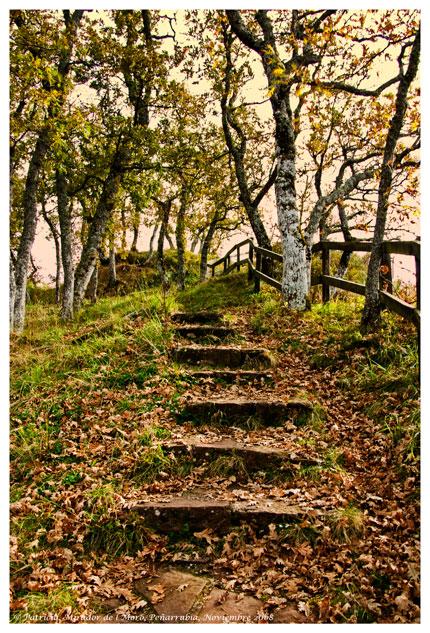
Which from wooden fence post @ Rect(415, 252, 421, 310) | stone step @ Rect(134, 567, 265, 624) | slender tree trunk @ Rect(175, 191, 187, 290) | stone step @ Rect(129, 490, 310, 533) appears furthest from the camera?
slender tree trunk @ Rect(175, 191, 187, 290)

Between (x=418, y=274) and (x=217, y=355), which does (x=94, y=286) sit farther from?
(x=418, y=274)

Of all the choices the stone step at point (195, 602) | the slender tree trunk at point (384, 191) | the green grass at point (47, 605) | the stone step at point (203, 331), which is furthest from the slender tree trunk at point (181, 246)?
the green grass at point (47, 605)

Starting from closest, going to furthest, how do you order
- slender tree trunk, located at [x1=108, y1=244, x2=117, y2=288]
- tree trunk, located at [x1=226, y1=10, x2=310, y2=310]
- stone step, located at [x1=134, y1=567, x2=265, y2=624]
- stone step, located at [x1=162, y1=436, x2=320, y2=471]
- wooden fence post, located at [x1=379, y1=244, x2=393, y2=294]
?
1. stone step, located at [x1=134, y1=567, x2=265, y2=624]
2. stone step, located at [x1=162, y1=436, x2=320, y2=471]
3. wooden fence post, located at [x1=379, y1=244, x2=393, y2=294]
4. tree trunk, located at [x1=226, y1=10, x2=310, y2=310]
5. slender tree trunk, located at [x1=108, y1=244, x2=117, y2=288]

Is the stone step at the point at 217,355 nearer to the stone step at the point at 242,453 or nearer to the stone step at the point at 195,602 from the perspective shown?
the stone step at the point at 242,453

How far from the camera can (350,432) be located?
6102mm

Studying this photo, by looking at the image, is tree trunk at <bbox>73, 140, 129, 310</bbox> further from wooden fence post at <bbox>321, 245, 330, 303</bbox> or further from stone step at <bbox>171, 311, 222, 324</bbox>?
wooden fence post at <bbox>321, 245, 330, 303</bbox>

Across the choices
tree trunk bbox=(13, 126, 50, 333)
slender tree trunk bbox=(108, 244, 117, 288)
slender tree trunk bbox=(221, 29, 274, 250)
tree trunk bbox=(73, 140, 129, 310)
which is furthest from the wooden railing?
slender tree trunk bbox=(108, 244, 117, 288)

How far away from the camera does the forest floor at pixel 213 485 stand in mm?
4109

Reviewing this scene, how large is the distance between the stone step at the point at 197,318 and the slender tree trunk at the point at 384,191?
332 cm

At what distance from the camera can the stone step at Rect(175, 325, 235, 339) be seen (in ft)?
30.4

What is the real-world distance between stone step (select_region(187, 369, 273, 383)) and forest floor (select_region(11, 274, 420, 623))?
130 millimetres

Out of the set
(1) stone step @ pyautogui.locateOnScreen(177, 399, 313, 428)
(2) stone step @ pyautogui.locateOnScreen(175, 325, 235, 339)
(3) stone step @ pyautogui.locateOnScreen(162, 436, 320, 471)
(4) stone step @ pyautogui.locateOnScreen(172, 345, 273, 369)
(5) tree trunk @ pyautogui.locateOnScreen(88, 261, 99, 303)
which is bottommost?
(3) stone step @ pyautogui.locateOnScreen(162, 436, 320, 471)

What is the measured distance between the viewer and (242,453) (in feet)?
18.9

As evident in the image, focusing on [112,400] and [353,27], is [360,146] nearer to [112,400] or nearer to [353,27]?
[353,27]
